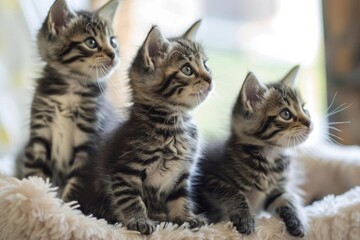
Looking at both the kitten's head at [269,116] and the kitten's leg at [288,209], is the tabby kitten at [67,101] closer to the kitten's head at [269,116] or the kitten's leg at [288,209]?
the kitten's head at [269,116]

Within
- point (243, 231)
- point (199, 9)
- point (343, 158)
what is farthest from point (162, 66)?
point (199, 9)

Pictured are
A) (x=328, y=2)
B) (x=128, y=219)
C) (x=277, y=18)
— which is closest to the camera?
(x=128, y=219)

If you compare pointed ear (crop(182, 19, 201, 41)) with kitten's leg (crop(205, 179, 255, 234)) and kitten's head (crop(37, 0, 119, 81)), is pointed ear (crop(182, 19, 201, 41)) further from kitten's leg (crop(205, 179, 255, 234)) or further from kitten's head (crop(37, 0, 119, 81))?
kitten's leg (crop(205, 179, 255, 234))

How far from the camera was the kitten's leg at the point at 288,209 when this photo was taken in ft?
3.98

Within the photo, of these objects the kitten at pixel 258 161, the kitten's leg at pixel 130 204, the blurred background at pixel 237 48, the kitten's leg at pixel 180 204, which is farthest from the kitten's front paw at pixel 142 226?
the blurred background at pixel 237 48

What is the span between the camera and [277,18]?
2.34m

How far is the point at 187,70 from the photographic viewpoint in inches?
46.4

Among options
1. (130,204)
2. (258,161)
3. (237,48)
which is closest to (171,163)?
(130,204)

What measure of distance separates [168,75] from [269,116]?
0.86ft

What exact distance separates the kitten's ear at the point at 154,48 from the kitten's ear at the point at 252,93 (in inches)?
8.6

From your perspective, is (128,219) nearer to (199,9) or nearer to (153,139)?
(153,139)

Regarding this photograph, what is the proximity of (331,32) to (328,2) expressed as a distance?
11cm

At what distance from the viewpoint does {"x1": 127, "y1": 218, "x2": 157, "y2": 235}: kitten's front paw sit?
107cm

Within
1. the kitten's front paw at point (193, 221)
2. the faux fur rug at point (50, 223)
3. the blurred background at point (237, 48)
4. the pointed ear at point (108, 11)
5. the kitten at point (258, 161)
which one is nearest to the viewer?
the faux fur rug at point (50, 223)
